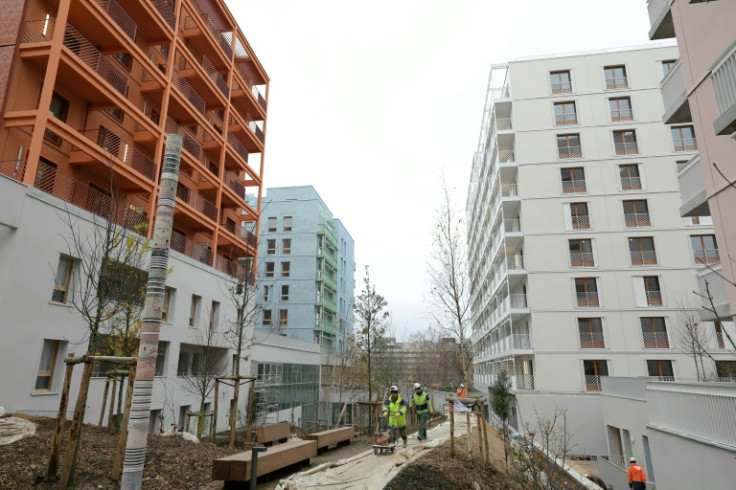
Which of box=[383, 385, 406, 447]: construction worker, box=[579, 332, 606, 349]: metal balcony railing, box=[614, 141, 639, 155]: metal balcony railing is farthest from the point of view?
box=[614, 141, 639, 155]: metal balcony railing

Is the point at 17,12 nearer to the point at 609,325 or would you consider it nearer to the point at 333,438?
the point at 333,438

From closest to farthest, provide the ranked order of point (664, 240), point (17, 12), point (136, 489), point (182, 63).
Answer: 1. point (136, 489)
2. point (17, 12)
3. point (182, 63)
4. point (664, 240)

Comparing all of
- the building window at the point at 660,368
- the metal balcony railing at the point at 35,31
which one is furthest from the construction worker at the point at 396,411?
the building window at the point at 660,368

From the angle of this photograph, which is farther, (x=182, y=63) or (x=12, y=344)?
(x=182, y=63)

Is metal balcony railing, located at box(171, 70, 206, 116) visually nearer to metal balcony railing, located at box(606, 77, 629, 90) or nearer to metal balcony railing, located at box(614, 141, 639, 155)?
metal balcony railing, located at box(614, 141, 639, 155)

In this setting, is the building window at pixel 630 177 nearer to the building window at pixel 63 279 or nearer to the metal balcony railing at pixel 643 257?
the metal balcony railing at pixel 643 257

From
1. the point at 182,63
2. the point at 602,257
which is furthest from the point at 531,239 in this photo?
the point at 182,63

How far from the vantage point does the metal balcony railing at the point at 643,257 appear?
3203 cm

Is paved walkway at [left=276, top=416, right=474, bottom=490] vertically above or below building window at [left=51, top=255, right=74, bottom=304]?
below

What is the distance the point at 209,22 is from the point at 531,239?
28.0m

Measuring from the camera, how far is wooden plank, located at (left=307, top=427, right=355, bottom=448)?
12828mm

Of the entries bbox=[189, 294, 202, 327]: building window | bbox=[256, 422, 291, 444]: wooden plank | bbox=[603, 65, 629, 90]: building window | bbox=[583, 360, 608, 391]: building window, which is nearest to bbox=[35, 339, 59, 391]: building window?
bbox=[256, 422, 291, 444]: wooden plank

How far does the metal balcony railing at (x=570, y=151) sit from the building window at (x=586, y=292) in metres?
9.90

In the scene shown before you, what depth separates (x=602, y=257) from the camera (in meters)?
32.5
